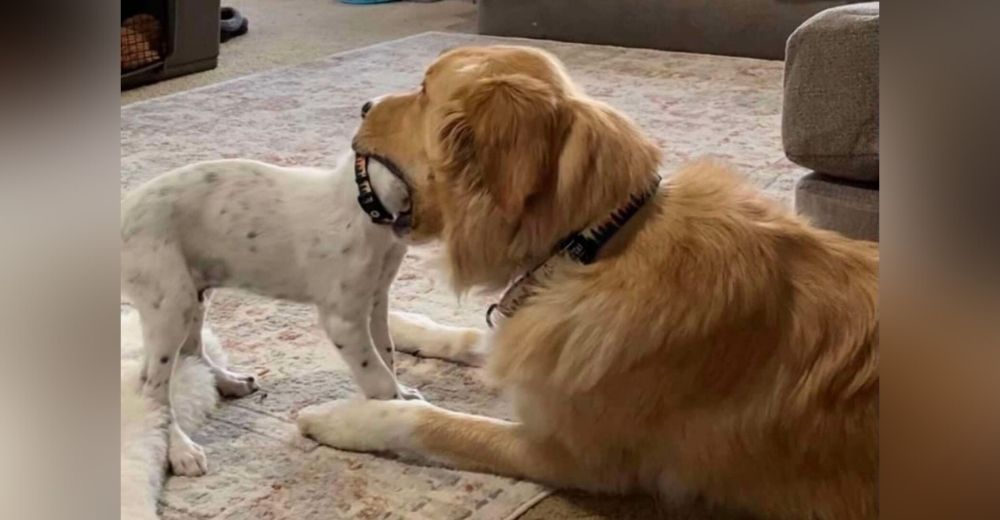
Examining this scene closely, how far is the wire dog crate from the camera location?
12.9 ft

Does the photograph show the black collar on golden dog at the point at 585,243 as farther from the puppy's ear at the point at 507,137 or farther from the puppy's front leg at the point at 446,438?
the puppy's front leg at the point at 446,438

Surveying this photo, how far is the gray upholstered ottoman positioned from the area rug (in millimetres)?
530

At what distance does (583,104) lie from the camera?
54.9 inches

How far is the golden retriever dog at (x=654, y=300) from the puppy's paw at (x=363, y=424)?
0.70ft

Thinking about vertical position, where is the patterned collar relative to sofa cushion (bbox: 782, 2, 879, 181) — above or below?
below

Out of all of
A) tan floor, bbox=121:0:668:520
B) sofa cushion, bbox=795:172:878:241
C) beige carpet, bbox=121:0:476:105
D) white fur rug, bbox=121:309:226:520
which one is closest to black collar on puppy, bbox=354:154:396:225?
white fur rug, bbox=121:309:226:520

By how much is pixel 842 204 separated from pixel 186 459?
107cm

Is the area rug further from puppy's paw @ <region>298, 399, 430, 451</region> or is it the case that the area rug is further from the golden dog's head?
the golden dog's head

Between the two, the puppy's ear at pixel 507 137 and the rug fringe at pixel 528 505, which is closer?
the puppy's ear at pixel 507 137

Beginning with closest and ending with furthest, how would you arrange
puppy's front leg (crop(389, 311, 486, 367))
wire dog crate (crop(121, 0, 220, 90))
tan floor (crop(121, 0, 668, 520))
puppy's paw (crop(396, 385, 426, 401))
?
puppy's paw (crop(396, 385, 426, 401)) → puppy's front leg (crop(389, 311, 486, 367)) → wire dog crate (crop(121, 0, 220, 90)) → tan floor (crop(121, 0, 668, 520))

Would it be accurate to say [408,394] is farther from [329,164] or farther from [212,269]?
[329,164]

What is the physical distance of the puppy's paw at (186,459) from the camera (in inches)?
61.7

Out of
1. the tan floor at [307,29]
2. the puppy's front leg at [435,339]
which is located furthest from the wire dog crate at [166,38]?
the puppy's front leg at [435,339]

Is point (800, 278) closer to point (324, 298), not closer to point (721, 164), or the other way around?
point (721, 164)
